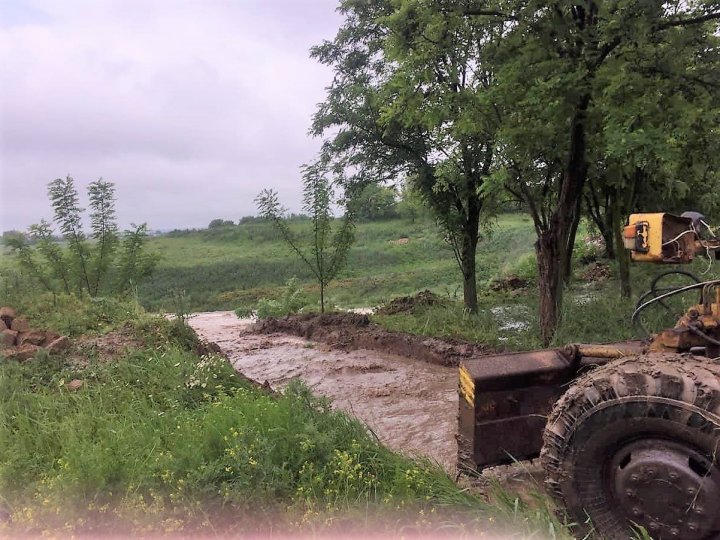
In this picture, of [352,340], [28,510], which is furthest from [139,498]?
[352,340]

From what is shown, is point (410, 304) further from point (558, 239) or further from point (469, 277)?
point (558, 239)

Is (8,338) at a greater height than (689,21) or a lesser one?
lesser

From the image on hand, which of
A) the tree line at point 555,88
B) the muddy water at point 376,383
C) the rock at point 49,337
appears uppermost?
the tree line at point 555,88

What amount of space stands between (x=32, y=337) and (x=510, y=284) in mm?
14381

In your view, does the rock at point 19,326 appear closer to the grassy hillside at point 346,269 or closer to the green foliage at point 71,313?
the green foliage at point 71,313

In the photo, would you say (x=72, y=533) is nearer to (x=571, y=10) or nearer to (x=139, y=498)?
(x=139, y=498)

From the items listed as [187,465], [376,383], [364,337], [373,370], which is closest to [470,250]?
[364,337]

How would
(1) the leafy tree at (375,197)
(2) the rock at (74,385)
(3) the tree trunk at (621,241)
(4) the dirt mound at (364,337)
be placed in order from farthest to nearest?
(1) the leafy tree at (375,197)
(3) the tree trunk at (621,241)
(4) the dirt mound at (364,337)
(2) the rock at (74,385)

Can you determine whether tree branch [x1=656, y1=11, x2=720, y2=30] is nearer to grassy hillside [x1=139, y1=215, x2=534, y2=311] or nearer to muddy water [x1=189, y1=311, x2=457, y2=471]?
muddy water [x1=189, y1=311, x2=457, y2=471]

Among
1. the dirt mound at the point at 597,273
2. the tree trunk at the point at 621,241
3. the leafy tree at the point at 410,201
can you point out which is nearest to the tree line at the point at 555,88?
the leafy tree at the point at 410,201

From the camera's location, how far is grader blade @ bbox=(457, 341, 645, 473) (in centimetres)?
379

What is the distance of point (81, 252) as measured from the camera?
13.1 m

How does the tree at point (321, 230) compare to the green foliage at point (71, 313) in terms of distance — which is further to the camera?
the tree at point (321, 230)

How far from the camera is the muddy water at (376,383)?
225 inches
